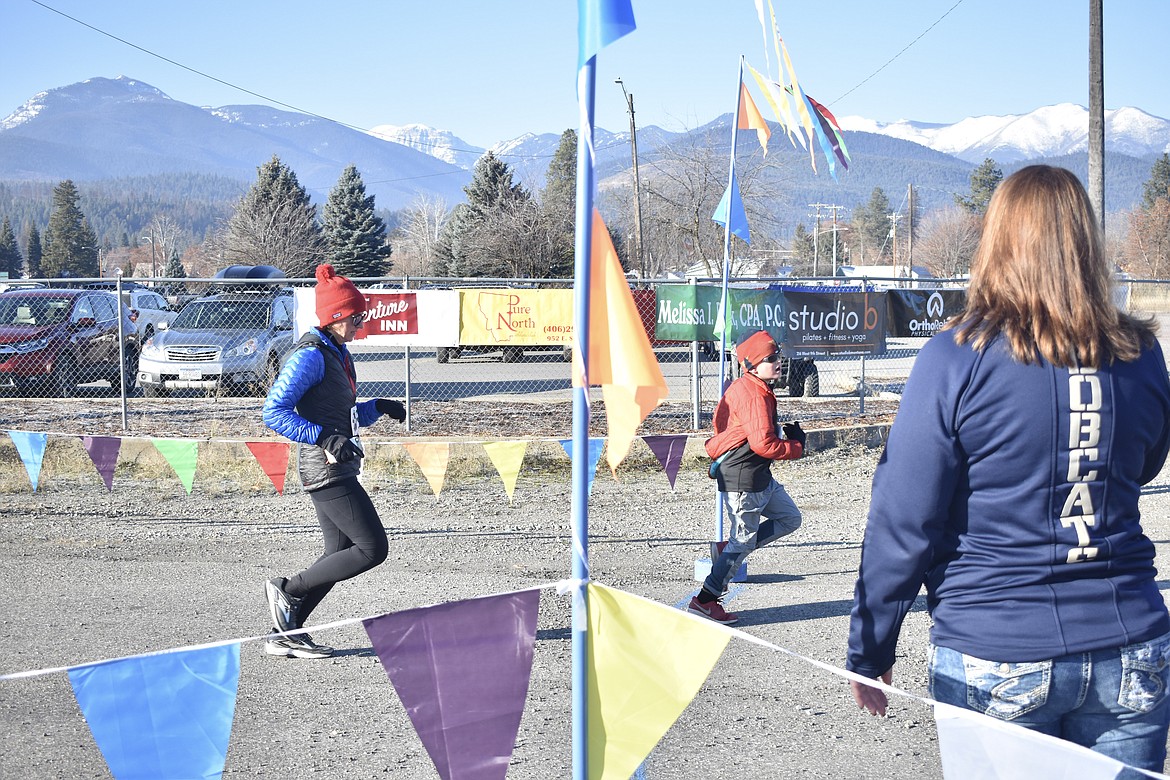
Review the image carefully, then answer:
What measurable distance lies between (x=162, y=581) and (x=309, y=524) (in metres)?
1.89

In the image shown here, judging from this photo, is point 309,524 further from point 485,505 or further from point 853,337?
point 853,337

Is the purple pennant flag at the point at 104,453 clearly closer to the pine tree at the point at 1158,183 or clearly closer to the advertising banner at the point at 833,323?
the advertising banner at the point at 833,323

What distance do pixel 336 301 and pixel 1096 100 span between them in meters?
12.2

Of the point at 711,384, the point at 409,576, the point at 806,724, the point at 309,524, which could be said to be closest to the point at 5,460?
the point at 309,524

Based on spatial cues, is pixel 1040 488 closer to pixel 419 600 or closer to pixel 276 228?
pixel 419 600

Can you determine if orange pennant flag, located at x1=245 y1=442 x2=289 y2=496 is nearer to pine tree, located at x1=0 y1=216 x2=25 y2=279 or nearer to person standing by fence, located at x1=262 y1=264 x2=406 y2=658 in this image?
person standing by fence, located at x1=262 y1=264 x2=406 y2=658

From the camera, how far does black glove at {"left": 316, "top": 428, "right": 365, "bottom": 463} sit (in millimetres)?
5133

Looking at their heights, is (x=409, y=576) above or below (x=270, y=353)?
below

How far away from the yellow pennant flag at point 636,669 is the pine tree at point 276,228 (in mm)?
42409

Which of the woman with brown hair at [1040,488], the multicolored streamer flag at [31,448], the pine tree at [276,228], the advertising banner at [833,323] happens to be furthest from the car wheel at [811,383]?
the pine tree at [276,228]

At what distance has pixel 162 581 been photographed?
6.91 metres

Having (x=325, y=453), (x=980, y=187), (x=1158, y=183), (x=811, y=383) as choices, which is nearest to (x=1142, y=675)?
(x=325, y=453)

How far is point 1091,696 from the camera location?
2.14 meters

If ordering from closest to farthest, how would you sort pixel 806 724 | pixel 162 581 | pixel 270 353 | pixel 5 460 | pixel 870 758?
pixel 870 758 → pixel 806 724 → pixel 162 581 → pixel 5 460 → pixel 270 353
